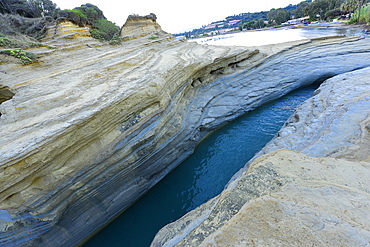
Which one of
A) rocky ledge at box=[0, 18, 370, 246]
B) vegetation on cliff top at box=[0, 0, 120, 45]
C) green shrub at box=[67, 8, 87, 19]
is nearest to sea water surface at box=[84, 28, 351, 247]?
rocky ledge at box=[0, 18, 370, 246]

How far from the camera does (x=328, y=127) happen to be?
17.6 feet

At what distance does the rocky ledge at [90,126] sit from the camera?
384 cm

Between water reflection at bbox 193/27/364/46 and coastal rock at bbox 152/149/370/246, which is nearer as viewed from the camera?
coastal rock at bbox 152/149/370/246

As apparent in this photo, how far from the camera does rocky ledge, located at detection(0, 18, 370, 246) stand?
3.84 m

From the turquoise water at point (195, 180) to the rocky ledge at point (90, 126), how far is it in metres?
0.36

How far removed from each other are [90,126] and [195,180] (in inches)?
155

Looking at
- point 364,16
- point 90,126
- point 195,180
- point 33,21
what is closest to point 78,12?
point 33,21

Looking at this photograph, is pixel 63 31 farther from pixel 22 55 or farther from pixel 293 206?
pixel 293 206

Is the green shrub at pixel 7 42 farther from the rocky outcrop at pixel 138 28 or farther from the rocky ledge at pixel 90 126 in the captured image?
the rocky outcrop at pixel 138 28

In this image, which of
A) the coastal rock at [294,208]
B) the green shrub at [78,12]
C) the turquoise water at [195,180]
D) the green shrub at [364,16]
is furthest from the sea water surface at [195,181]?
the green shrub at [364,16]

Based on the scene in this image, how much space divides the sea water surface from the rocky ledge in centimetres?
38

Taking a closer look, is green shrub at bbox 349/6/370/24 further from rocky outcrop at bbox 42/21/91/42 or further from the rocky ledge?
rocky outcrop at bbox 42/21/91/42

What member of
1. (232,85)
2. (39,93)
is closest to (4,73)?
(39,93)

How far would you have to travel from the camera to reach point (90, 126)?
175 inches
